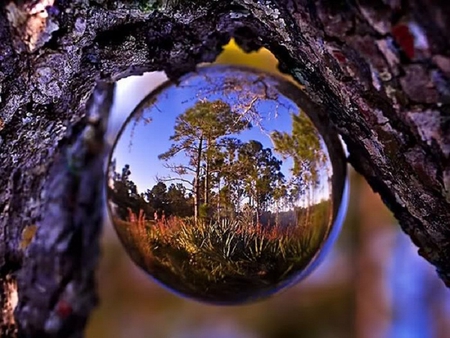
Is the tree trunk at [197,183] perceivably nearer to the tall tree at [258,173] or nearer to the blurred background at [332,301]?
the tall tree at [258,173]

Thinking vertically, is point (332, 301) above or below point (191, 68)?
below

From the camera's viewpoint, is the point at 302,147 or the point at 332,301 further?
the point at 332,301

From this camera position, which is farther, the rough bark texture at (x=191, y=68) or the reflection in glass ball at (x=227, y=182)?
the reflection in glass ball at (x=227, y=182)

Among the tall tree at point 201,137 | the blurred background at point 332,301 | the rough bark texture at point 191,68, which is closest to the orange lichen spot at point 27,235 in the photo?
the rough bark texture at point 191,68

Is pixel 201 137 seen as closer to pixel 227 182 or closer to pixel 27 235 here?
→ pixel 227 182

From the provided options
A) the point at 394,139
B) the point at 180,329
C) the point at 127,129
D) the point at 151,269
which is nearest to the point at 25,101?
the point at 127,129

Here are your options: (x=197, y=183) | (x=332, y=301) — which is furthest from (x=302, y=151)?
(x=332, y=301)

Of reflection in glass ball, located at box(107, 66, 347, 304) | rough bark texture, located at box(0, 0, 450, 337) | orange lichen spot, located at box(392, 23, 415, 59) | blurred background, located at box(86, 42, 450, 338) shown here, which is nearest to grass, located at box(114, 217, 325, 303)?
reflection in glass ball, located at box(107, 66, 347, 304)
